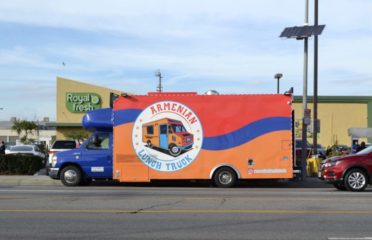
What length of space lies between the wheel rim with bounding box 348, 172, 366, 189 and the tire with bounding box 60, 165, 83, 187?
336 inches

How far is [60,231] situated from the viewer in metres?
8.87

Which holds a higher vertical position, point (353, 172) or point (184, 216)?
point (353, 172)

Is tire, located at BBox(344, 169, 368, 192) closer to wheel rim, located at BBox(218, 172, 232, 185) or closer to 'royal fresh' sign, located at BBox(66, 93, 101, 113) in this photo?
wheel rim, located at BBox(218, 172, 232, 185)

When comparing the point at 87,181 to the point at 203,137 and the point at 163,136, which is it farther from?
the point at 203,137

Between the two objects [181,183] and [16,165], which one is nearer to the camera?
[181,183]

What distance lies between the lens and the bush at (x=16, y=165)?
21917mm

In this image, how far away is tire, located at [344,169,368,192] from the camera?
1653cm

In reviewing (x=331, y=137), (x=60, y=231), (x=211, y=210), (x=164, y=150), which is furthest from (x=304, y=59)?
(x=331, y=137)

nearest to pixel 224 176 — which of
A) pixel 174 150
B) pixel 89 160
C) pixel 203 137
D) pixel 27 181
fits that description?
pixel 203 137

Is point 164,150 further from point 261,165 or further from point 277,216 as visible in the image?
point 277,216

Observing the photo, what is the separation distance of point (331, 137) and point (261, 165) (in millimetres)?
35597

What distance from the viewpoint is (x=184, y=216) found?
1052 cm

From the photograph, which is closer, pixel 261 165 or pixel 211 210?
pixel 211 210

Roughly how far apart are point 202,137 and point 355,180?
489 centimetres
